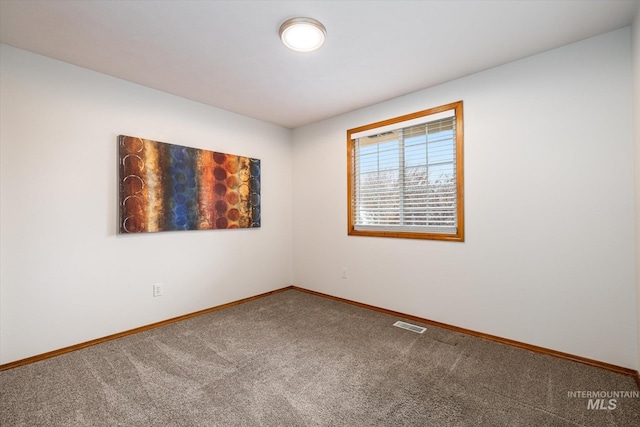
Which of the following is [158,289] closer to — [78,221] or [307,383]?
[78,221]

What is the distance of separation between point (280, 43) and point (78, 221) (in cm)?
232

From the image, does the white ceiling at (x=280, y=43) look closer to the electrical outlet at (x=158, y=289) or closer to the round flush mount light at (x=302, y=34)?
the round flush mount light at (x=302, y=34)

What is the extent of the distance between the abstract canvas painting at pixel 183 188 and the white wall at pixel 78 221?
0.12 m

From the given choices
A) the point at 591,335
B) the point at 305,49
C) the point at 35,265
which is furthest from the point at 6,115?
the point at 591,335

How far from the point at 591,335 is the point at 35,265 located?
440 centimetres

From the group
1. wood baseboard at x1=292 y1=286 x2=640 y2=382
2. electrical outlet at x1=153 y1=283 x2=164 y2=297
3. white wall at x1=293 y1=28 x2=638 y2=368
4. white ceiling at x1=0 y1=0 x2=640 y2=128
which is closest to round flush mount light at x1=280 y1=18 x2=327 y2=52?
white ceiling at x1=0 y1=0 x2=640 y2=128

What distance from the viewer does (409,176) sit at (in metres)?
3.14

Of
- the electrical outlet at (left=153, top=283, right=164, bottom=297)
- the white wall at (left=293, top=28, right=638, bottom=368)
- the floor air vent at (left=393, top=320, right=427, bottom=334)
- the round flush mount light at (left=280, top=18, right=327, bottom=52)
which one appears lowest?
the floor air vent at (left=393, top=320, right=427, bottom=334)

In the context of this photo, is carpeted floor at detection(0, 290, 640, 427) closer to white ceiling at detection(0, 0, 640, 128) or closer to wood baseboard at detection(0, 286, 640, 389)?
wood baseboard at detection(0, 286, 640, 389)

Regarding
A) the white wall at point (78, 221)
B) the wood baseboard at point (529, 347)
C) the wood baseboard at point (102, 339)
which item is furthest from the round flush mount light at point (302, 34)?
the wood baseboard at point (102, 339)

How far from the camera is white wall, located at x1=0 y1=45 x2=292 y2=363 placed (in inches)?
85.2

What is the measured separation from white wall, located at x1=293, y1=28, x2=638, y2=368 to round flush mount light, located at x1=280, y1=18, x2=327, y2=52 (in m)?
1.44

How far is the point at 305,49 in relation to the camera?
7.00 feet

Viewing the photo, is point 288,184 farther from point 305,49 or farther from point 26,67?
point 26,67
